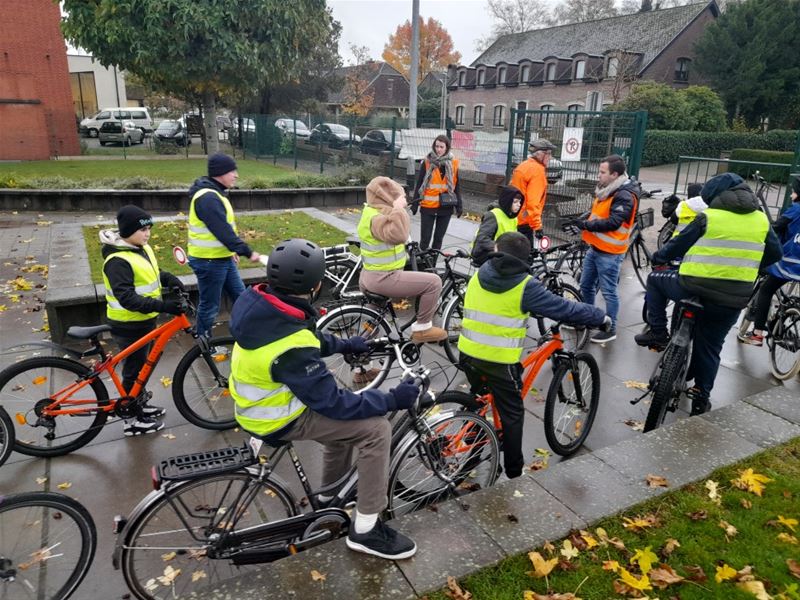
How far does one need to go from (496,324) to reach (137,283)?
267 centimetres

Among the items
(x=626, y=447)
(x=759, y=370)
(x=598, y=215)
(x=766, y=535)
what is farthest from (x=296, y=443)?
(x=759, y=370)

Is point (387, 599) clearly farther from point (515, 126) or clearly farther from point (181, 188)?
point (181, 188)

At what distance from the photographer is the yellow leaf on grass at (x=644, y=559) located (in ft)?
10.1

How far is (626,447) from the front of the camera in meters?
4.10

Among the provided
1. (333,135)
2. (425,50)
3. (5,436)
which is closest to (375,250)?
(5,436)

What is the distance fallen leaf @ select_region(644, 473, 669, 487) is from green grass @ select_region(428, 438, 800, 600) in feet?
0.24

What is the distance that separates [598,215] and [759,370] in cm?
231

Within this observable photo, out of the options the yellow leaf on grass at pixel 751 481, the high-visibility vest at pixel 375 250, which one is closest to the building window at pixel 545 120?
the high-visibility vest at pixel 375 250

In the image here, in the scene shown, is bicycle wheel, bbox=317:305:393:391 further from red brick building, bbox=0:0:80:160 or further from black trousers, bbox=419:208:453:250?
red brick building, bbox=0:0:80:160

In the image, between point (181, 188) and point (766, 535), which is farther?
point (181, 188)

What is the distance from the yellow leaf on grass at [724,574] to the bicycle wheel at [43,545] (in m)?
3.21

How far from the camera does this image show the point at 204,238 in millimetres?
5270

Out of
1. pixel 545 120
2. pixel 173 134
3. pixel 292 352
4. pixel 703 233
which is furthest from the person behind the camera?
pixel 173 134

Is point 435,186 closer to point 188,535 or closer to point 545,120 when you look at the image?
point 545,120
